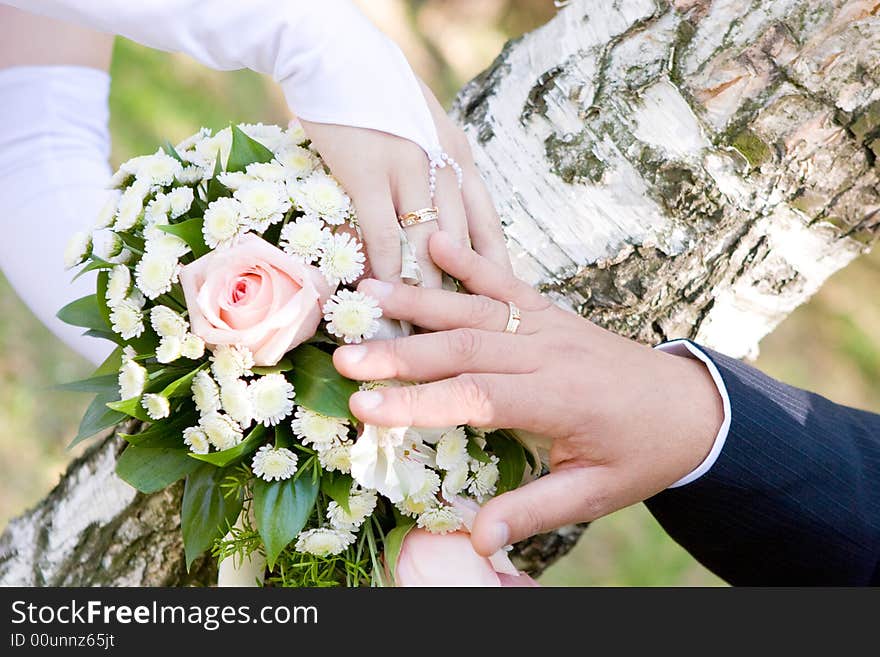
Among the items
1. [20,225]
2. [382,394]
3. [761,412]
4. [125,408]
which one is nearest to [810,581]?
[761,412]

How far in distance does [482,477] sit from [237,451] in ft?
1.15

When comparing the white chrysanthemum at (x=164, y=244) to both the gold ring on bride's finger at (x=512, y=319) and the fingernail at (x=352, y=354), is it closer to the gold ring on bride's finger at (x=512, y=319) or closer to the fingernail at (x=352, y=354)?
the fingernail at (x=352, y=354)

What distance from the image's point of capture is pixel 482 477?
1227 mm

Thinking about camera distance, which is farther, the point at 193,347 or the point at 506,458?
the point at 506,458

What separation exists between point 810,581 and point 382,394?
0.92m

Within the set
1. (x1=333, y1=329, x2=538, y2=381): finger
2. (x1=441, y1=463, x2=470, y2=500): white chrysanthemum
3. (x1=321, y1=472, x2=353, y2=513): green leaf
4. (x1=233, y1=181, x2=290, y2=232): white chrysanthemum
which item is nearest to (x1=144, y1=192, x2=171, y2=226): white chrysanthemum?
(x1=233, y1=181, x2=290, y2=232): white chrysanthemum

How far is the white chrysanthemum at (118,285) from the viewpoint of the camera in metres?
1.16

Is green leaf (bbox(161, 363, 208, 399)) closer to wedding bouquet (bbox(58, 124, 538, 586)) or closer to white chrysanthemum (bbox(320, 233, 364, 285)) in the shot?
wedding bouquet (bbox(58, 124, 538, 586))

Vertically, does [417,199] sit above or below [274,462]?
above

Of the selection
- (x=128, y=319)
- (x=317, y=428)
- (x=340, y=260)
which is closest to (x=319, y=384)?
(x=317, y=428)

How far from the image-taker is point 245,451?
1145mm

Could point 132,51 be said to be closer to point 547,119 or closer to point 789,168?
point 547,119

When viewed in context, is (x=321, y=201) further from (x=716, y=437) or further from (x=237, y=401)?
(x=716, y=437)
